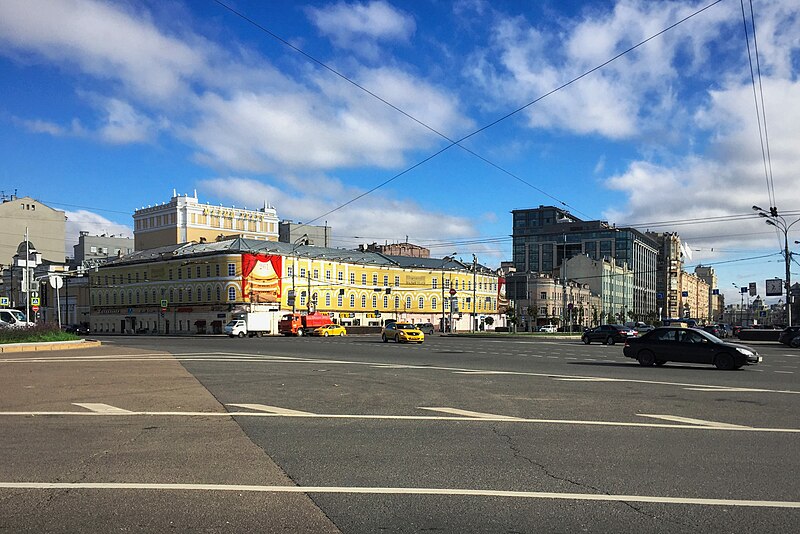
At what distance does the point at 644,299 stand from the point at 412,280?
96785mm

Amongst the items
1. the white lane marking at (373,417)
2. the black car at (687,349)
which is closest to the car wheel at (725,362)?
the black car at (687,349)

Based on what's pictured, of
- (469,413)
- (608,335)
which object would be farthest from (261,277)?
(469,413)

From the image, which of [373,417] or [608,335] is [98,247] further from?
[373,417]

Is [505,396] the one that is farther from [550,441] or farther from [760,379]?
[760,379]

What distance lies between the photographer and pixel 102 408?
473 inches

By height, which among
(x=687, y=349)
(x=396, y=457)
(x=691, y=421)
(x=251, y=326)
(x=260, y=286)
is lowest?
(x=251, y=326)

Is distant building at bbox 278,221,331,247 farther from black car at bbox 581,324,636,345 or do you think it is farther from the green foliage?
the green foliage

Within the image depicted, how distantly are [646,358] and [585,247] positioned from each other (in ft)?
457

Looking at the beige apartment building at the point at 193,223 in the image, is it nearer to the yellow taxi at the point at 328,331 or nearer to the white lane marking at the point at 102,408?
the yellow taxi at the point at 328,331

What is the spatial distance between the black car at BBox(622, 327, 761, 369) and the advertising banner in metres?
62.3

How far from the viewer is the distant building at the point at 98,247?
12200 centimetres

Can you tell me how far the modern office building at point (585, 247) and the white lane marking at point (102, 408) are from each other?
138903mm

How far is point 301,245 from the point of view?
→ 9294 cm

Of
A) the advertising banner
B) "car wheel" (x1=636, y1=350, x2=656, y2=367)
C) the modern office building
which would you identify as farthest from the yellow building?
the modern office building
